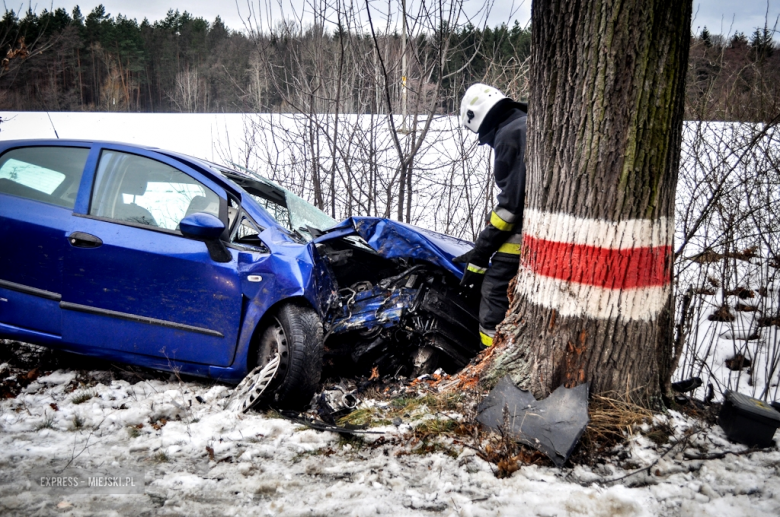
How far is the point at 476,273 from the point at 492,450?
4.57 ft

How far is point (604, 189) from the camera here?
2.28 m

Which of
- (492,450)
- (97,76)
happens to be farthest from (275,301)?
(97,76)

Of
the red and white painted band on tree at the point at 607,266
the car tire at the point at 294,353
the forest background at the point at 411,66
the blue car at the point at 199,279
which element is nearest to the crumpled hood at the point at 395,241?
the blue car at the point at 199,279

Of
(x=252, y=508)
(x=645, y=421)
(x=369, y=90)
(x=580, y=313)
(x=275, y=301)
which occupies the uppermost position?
(x=369, y=90)

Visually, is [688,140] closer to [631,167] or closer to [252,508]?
[631,167]

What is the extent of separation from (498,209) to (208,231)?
1.81 metres

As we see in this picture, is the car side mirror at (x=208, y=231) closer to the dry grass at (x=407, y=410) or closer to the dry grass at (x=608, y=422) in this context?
the dry grass at (x=407, y=410)

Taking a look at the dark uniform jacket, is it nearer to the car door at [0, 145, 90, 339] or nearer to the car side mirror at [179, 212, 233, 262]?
the car side mirror at [179, 212, 233, 262]

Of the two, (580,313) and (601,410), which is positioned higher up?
(580,313)

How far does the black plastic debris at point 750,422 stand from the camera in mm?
2209

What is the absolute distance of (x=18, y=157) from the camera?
361cm

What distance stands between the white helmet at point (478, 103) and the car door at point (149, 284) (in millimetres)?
1773

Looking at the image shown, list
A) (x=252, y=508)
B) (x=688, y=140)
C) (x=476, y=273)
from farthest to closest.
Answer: (x=688, y=140) → (x=476, y=273) → (x=252, y=508)

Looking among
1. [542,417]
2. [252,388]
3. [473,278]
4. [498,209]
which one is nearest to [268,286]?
[252,388]
